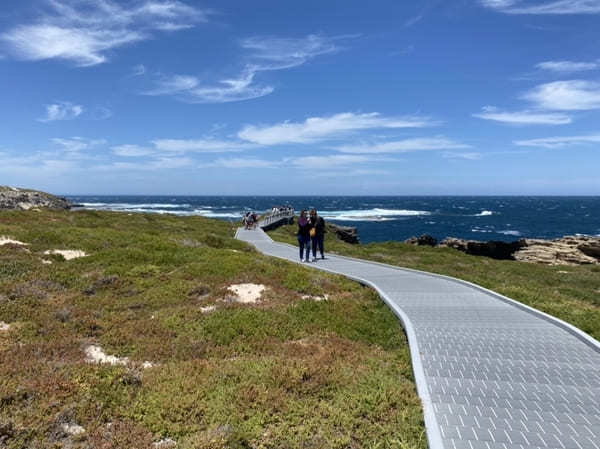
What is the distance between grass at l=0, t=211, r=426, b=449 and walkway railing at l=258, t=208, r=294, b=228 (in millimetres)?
26791

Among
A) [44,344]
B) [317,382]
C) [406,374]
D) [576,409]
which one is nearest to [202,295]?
[44,344]

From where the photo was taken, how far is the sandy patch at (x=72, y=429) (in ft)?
16.8

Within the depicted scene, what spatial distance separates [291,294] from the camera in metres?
12.2

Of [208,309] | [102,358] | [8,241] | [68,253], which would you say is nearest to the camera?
[102,358]

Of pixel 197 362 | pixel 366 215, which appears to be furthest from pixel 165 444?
pixel 366 215

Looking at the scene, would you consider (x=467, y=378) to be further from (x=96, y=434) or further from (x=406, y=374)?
(x=96, y=434)

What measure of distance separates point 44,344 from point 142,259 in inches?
303

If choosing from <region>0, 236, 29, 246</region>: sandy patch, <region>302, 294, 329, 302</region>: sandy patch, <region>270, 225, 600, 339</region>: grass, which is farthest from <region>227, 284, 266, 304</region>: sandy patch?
<region>0, 236, 29, 246</region>: sandy patch

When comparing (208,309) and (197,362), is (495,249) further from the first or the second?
(197,362)

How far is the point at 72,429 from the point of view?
5.22 meters

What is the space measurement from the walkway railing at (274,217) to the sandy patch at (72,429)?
33.9m

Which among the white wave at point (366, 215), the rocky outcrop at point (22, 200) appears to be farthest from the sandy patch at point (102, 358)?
the white wave at point (366, 215)

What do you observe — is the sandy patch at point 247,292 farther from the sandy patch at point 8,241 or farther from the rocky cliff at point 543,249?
the rocky cliff at point 543,249

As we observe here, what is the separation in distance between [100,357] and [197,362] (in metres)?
2.06
